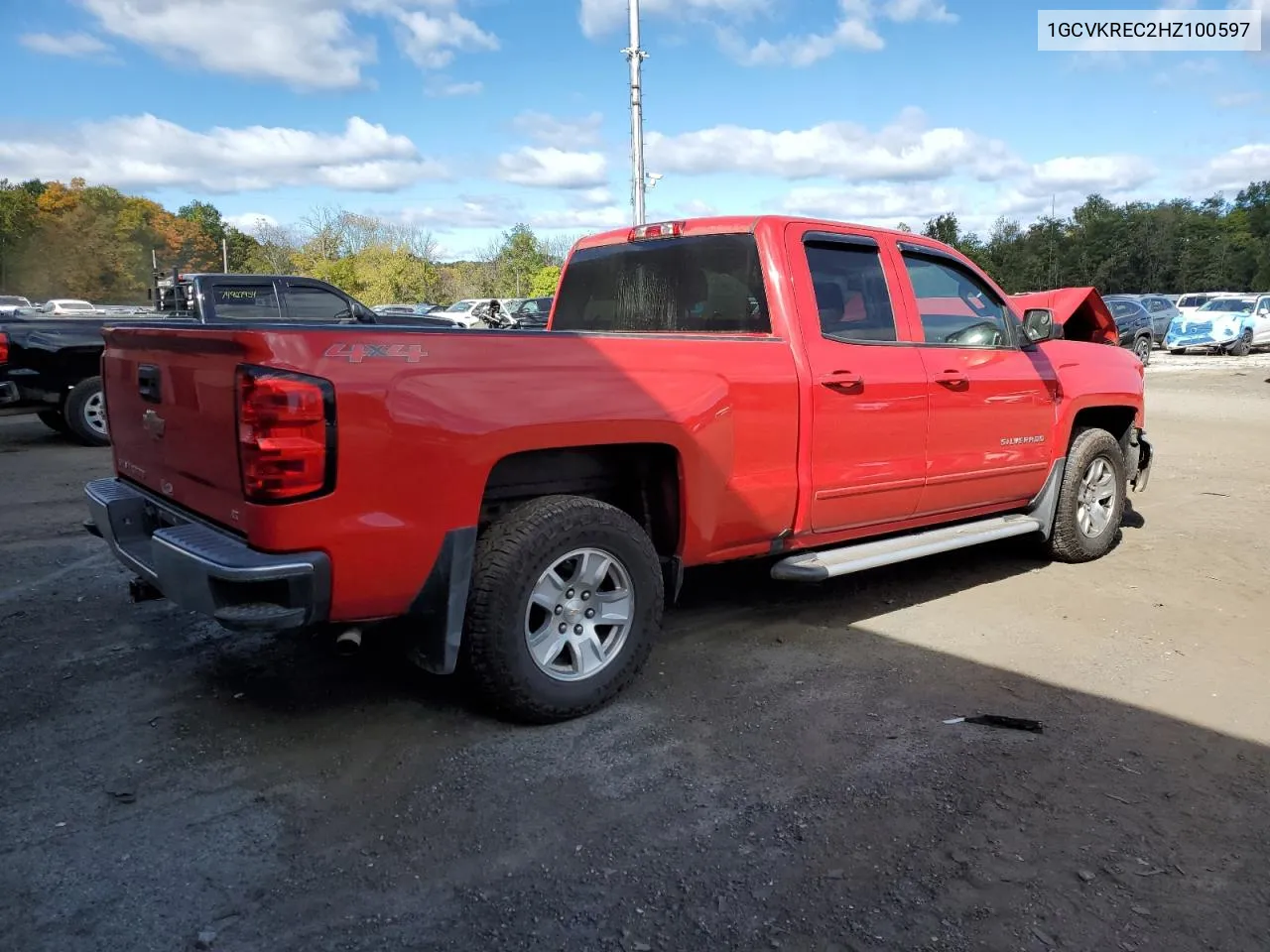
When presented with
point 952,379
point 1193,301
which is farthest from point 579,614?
point 1193,301

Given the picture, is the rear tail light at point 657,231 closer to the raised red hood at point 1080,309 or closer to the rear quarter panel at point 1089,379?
the rear quarter panel at point 1089,379

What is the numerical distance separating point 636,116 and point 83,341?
1290 cm

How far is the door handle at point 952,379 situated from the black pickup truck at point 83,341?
674 centimetres

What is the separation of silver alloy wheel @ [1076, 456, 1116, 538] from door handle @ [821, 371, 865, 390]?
89.1 inches

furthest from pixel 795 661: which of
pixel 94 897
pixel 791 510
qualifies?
pixel 94 897

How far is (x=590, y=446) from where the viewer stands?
12.3 feet

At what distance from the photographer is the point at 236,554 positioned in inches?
119

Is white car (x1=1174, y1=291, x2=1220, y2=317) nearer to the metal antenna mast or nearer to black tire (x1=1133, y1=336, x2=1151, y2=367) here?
black tire (x1=1133, y1=336, x2=1151, y2=367)

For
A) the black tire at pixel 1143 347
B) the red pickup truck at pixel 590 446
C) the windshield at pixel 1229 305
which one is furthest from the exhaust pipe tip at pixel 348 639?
the windshield at pixel 1229 305

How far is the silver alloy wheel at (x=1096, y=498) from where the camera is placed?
234 inches

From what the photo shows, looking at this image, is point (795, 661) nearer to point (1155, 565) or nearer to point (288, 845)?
point (288, 845)

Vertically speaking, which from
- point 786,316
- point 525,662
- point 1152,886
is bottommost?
point 1152,886

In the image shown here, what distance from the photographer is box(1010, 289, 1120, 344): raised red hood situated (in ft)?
26.5

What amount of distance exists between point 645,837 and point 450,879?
22.8 inches
